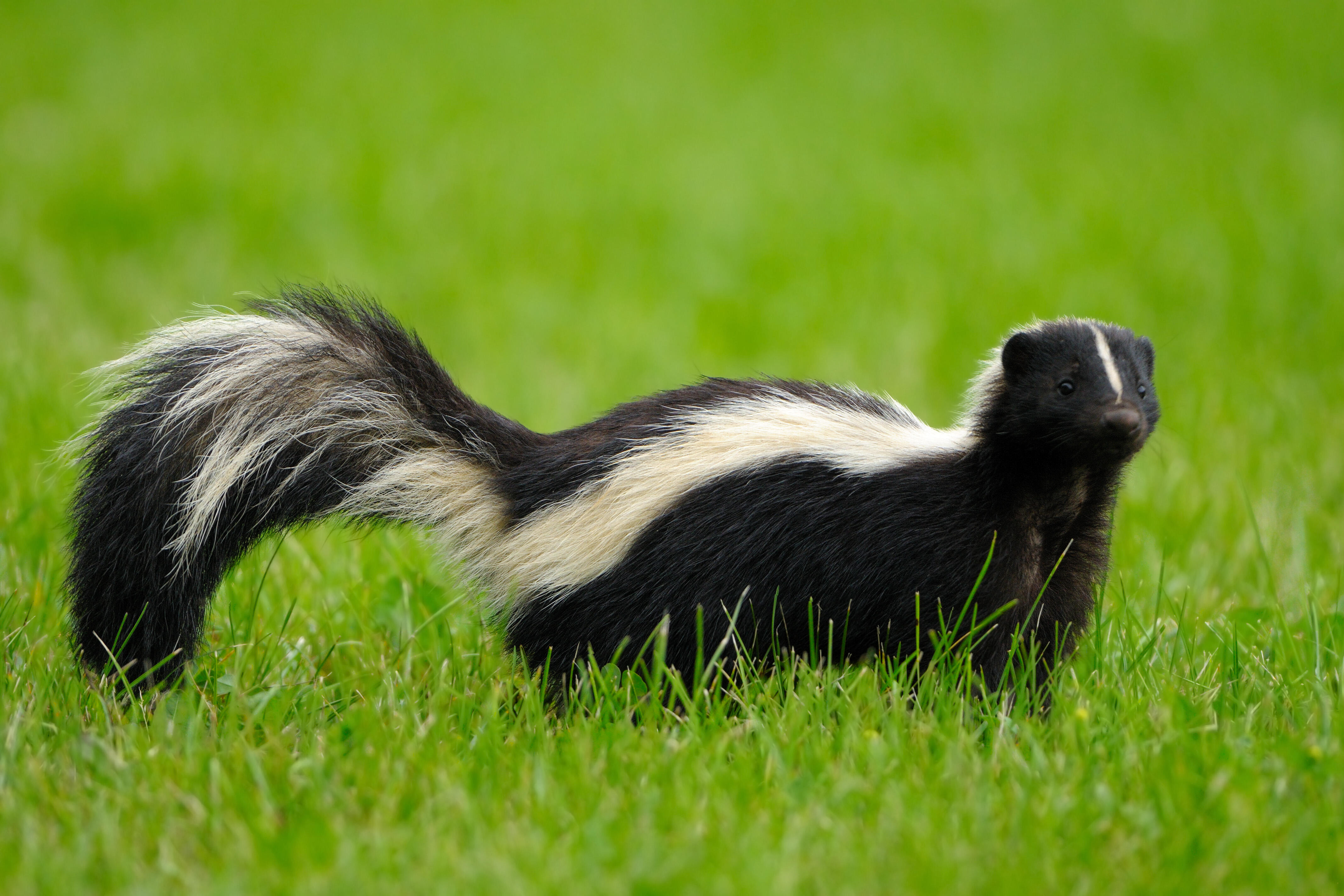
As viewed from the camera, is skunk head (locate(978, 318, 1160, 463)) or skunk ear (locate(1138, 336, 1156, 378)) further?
skunk ear (locate(1138, 336, 1156, 378))

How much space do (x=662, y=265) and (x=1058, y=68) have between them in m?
7.24

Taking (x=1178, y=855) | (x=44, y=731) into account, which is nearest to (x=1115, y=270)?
(x=1178, y=855)

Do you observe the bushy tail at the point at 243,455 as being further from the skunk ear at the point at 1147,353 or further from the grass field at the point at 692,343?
the skunk ear at the point at 1147,353

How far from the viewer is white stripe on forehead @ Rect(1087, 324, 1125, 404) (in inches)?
139

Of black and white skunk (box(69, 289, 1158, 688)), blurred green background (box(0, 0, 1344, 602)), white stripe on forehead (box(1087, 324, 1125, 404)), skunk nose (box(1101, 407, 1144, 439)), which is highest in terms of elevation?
blurred green background (box(0, 0, 1344, 602))

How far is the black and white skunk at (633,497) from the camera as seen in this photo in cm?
356

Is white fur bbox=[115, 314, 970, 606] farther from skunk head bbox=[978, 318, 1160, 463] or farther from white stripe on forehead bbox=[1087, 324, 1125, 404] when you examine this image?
white stripe on forehead bbox=[1087, 324, 1125, 404]

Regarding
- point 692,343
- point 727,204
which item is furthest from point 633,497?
point 727,204

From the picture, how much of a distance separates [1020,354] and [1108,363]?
24 cm

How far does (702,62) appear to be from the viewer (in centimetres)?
1539

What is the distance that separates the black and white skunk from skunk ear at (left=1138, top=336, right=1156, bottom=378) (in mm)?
12

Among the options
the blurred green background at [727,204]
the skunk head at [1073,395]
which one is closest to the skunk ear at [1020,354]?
the skunk head at [1073,395]

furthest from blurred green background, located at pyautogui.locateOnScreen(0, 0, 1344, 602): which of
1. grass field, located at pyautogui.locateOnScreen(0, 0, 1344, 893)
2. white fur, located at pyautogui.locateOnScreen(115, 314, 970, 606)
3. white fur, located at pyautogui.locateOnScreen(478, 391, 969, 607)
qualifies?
white fur, located at pyautogui.locateOnScreen(115, 314, 970, 606)

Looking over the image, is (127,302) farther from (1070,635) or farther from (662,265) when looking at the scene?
(1070,635)
